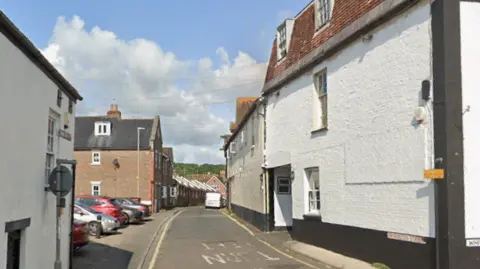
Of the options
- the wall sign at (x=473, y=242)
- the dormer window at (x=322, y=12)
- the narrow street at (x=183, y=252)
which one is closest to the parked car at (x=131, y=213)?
the narrow street at (x=183, y=252)

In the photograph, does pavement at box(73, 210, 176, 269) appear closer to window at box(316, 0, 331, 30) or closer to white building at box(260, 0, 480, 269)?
white building at box(260, 0, 480, 269)

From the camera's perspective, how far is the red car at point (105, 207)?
1073 inches

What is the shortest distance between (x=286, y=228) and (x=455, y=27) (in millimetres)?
13893

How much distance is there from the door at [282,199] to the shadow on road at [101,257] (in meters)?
6.92

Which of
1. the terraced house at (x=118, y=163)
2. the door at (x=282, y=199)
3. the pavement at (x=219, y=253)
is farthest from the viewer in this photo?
the terraced house at (x=118, y=163)

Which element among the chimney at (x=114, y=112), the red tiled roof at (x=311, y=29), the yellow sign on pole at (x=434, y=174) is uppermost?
the chimney at (x=114, y=112)

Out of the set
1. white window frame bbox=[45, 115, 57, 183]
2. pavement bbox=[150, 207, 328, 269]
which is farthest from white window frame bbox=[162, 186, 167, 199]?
white window frame bbox=[45, 115, 57, 183]

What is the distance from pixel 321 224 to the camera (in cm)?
1563

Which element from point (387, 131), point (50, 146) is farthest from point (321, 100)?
point (50, 146)

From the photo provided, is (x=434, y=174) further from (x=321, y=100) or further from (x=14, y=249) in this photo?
(x=14, y=249)

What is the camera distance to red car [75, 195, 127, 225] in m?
27.3

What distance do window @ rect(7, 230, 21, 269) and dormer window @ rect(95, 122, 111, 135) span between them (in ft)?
146

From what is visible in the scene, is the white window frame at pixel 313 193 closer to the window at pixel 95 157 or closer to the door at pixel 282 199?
the door at pixel 282 199

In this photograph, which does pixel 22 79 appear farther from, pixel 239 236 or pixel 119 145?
pixel 119 145
